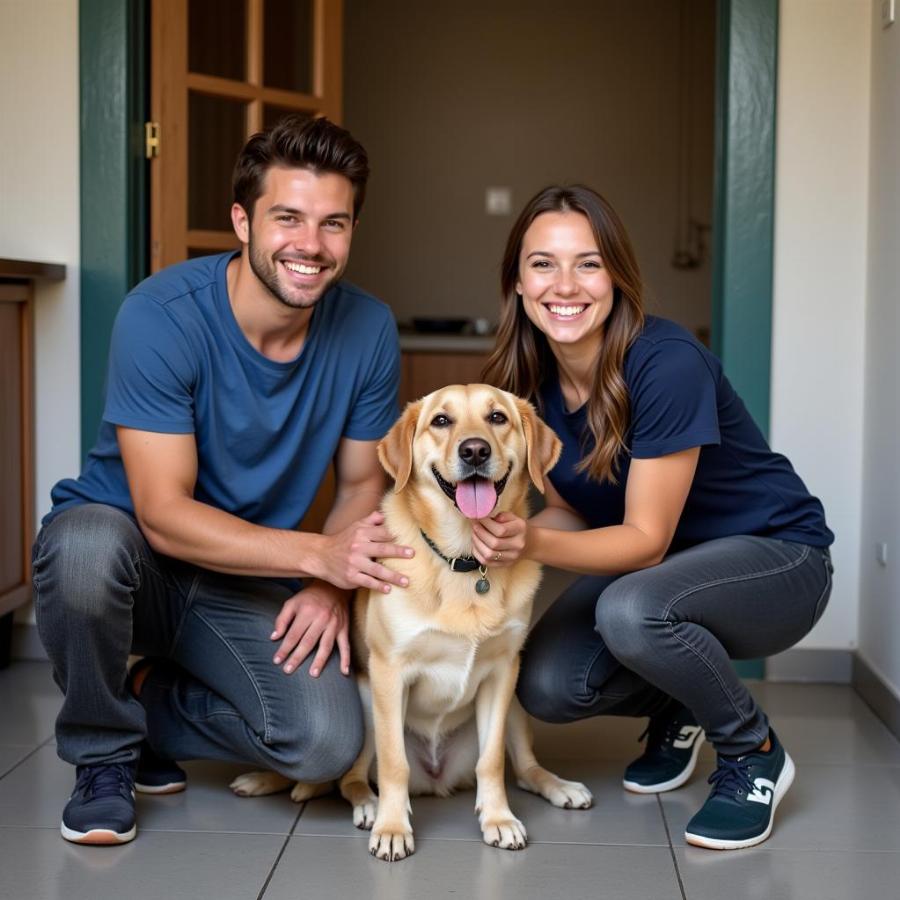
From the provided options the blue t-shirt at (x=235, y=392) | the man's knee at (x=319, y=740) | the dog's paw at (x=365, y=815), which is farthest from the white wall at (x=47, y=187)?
the dog's paw at (x=365, y=815)

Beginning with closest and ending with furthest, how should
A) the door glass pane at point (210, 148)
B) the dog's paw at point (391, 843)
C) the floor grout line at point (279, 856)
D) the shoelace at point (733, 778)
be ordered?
1. the floor grout line at point (279, 856)
2. the dog's paw at point (391, 843)
3. the shoelace at point (733, 778)
4. the door glass pane at point (210, 148)

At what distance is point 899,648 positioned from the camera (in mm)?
2965

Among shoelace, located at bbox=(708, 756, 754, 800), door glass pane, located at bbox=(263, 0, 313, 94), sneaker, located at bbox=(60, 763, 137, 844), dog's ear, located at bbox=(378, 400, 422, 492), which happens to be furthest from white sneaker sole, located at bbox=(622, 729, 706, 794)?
door glass pane, located at bbox=(263, 0, 313, 94)

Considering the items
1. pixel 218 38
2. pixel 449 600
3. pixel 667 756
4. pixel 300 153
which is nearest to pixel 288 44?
pixel 218 38

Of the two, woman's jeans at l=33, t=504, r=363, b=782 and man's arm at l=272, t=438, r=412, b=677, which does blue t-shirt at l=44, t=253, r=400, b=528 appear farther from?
woman's jeans at l=33, t=504, r=363, b=782

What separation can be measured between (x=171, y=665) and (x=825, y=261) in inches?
78.0

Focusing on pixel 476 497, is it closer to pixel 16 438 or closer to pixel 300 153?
pixel 300 153

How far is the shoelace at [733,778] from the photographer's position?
2283 mm

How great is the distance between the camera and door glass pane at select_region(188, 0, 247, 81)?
11.4 feet

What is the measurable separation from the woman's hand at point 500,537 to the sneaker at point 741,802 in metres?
0.59

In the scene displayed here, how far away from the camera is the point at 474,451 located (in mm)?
2076

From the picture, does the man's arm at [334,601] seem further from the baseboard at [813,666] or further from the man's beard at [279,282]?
the baseboard at [813,666]

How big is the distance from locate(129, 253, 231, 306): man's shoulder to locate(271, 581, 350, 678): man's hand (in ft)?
2.05

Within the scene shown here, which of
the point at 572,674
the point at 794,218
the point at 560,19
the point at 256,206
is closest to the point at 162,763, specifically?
the point at 572,674
